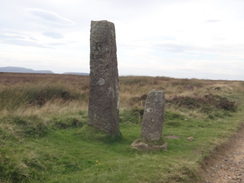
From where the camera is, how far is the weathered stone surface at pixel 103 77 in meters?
8.27

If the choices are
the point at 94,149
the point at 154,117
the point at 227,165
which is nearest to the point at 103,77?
the point at 154,117

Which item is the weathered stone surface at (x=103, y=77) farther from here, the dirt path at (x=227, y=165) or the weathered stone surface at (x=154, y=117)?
the dirt path at (x=227, y=165)

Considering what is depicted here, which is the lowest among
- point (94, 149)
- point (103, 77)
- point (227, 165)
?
point (227, 165)

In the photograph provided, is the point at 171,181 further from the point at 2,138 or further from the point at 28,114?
the point at 28,114

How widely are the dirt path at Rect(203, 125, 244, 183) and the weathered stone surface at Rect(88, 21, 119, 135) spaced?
3.08 m

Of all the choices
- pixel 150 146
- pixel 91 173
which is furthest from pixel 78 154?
pixel 150 146

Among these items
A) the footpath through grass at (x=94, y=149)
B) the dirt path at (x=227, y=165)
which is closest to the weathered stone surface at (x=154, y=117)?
the footpath through grass at (x=94, y=149)

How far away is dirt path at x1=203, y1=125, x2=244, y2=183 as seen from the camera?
636 cm

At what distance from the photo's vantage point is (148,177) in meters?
5.43

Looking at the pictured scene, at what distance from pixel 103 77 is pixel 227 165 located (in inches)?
172

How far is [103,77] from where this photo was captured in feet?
27.2

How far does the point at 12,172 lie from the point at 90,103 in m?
3.82

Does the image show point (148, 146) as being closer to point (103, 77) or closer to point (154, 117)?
point (154, 117)

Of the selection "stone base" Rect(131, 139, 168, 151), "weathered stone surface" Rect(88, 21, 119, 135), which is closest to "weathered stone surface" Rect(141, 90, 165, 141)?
"stone base" Rect(131, 139, 168, 151)
